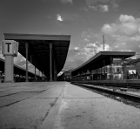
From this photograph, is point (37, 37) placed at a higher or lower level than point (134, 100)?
higher

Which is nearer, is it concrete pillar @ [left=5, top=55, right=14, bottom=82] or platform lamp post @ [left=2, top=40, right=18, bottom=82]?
platform lamp post @ [left=2, top=40, right=18, bottom=82]

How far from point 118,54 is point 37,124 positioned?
39637 mm

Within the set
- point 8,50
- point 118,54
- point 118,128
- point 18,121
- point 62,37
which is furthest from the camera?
point 118,54

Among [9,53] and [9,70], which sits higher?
[9,53]

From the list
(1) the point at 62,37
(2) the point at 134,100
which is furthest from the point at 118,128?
(1) the point at 62,37

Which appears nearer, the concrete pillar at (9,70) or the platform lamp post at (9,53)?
the platform lamp post at (9,53)

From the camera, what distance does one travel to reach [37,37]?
110 feet

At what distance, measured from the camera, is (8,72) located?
25516mm

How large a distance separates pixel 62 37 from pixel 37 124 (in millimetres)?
32129

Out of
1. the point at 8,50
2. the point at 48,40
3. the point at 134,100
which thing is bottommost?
the point at 134,100

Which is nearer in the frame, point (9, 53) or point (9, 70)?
point (9, 53)

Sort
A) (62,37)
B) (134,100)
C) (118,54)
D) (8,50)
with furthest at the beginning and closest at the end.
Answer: (118,54) → (62,37) → (8,50) → (134,100)

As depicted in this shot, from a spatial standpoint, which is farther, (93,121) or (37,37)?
(37,37)

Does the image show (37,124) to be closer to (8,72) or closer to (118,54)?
(8,72)
